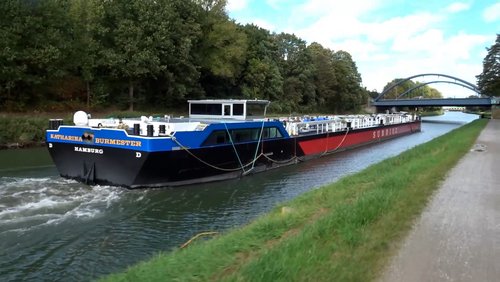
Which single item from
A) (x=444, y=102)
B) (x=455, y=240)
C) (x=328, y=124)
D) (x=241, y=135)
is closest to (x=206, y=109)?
(x=241, y=135)

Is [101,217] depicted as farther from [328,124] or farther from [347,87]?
[347,87]

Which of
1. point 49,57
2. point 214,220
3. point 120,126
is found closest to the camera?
point 214,220

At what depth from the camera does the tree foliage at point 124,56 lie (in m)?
32.6

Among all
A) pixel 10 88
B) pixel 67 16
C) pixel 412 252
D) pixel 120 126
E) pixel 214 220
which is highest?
pixel 67 16

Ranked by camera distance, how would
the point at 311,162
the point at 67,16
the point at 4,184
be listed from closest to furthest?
the point at 4,184, the point at 311,162, the point at 67,16

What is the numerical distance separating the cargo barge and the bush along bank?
12.1 metres

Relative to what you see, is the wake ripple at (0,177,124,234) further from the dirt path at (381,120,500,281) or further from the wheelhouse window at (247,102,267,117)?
the dirt path at (381,120,500,281)

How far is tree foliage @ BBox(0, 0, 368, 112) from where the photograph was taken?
32625 millimetres

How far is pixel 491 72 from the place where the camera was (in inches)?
2862

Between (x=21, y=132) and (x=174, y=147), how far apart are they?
1813 cm

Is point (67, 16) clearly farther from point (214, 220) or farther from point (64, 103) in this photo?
point (214, 220)

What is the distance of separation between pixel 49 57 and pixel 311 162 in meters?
22.3

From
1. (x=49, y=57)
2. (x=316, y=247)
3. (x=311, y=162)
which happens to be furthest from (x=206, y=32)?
(x=316, y=247)

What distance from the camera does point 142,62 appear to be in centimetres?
3928
